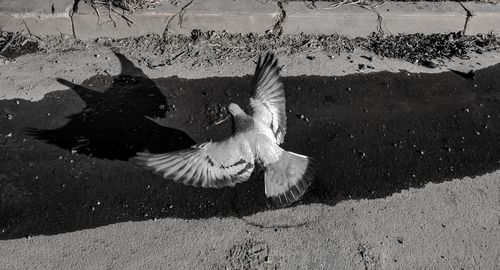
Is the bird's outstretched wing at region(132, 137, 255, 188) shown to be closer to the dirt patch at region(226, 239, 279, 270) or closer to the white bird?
the white bird

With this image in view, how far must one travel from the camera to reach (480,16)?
5234 mm

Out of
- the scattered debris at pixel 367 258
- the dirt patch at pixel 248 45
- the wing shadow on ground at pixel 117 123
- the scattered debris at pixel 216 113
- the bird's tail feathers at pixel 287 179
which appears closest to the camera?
the scattered debris at pixel 367 258

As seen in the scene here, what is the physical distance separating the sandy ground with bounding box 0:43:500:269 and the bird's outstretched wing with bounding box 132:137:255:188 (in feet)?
1.27

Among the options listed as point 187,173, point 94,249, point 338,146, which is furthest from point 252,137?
point 94,249

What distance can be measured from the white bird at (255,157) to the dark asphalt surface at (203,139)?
9.9 inches

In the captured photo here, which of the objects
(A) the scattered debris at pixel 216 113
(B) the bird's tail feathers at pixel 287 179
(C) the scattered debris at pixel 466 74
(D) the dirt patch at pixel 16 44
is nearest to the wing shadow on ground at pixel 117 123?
(A) the scattered debris at pixel 216 113

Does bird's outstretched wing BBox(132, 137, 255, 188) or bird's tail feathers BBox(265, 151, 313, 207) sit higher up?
bird's outstretched wing BBox(132, 137, 255, 188)

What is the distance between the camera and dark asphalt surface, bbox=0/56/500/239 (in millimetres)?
3621

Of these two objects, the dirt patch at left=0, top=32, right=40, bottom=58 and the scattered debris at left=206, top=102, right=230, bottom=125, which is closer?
the scattered debris at left=206, top=102, right=230, bottom=125

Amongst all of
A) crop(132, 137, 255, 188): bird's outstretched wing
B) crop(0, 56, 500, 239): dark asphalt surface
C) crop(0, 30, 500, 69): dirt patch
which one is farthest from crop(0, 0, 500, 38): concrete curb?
crop(132, 137, 255, 188): bird's outstretched wing

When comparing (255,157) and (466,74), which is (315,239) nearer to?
(255,157)

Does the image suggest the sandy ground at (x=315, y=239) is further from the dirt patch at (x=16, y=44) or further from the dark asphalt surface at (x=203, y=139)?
the dirt patch at (x=16, y=44)

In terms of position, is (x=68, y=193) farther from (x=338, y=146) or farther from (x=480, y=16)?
(x=480, y=16)

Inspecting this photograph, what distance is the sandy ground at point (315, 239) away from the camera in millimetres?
3324
